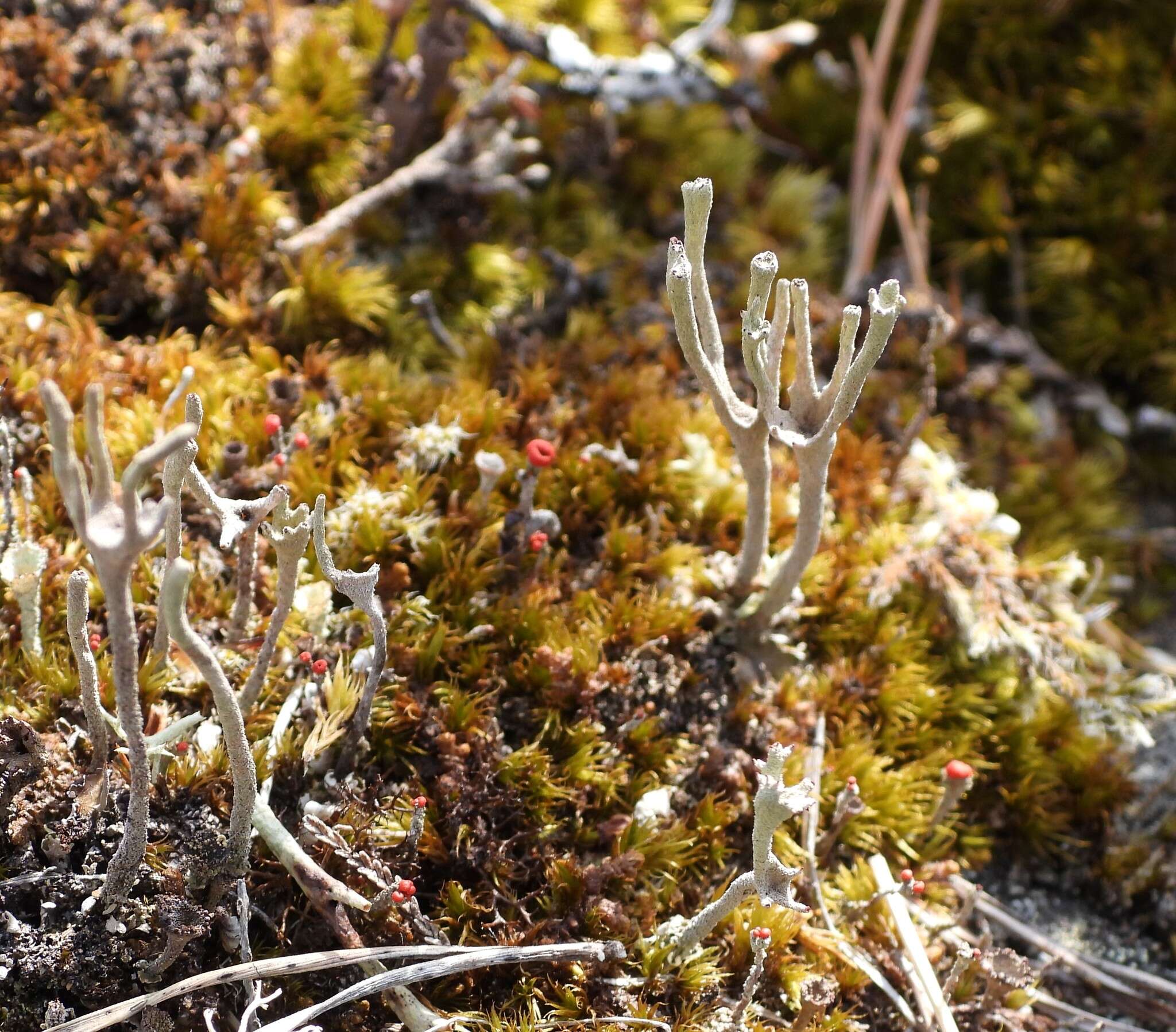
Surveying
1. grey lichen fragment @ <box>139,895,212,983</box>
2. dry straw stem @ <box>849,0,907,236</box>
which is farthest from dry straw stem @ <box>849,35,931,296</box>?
grey lichen fragment @ <box>139,895,212,983</box>

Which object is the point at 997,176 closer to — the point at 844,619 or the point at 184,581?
the point at 844,619

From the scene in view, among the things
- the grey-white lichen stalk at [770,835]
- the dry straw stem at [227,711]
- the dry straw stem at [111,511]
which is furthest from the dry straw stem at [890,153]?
the dry straw stem at [111,511]

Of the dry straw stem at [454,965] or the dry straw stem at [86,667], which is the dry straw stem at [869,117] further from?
the dry straw stem at [86,667]

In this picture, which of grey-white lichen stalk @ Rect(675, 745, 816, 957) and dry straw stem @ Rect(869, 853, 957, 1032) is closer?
grey-white lichen stalk @ Rect(675, 745, 816, 957)

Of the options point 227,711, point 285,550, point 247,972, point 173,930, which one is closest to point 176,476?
point 285,550

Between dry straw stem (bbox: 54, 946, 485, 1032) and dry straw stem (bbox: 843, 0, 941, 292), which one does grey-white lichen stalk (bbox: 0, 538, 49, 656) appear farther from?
dry straw stem (bbox: 843, 0, 941, 292)

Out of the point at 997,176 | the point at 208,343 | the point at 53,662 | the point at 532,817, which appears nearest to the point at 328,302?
the point at 208,343

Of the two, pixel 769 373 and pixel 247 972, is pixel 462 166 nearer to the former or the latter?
pixel 769 373
